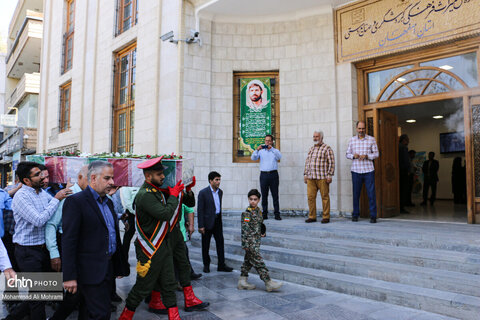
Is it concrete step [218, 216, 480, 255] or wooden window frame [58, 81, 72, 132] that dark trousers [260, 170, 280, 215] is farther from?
wooden window frame [58, 81, 72, 132]

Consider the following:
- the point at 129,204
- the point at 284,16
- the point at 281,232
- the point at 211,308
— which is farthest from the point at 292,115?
the point at 211,308

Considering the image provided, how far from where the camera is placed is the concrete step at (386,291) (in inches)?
142

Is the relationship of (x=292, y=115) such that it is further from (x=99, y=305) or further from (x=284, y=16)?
(x=99, y=305)

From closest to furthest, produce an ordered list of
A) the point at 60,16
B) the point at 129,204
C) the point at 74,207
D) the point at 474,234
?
the point at 74,207, the point at 474,234, the point at 129,204, the point at 60,16

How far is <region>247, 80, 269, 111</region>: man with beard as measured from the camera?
931 cm

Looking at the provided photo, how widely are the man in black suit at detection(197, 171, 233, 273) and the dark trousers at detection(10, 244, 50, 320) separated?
2.43m

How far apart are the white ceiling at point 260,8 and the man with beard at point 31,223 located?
22.2ft

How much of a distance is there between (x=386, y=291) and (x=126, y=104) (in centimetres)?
961

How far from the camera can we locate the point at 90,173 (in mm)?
3002

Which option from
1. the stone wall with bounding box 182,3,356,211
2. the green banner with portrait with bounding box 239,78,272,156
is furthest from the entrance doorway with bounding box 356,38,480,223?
the green banner with portrait with bounding box 239,78,272,156

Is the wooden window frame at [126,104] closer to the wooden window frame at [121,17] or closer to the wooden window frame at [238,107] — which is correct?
the wooden window frame at [121,17]

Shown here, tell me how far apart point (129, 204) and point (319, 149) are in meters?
3.94

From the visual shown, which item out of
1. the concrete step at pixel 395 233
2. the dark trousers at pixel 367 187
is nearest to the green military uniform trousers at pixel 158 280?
the concrete step at pixel 395 233

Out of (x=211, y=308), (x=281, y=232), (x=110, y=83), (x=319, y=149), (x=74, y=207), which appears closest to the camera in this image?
(x=74, y=207)
